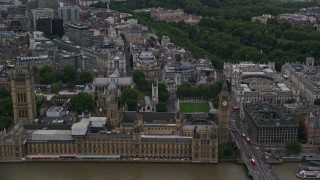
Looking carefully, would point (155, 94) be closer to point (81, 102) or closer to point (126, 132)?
point (81, 102)

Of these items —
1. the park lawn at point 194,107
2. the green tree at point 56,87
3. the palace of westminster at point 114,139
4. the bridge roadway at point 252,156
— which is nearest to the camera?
the bridge roadway at point 252,156

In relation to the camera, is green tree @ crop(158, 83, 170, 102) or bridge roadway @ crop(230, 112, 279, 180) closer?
bridge roadway @ crop(230, 112, 279, 180)

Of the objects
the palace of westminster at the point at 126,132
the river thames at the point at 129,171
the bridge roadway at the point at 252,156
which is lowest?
the river thames at the point at 129,171

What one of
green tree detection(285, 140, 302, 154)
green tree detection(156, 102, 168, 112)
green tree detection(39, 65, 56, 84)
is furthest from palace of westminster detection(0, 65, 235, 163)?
green tree detection(39, 65, 56, 84)

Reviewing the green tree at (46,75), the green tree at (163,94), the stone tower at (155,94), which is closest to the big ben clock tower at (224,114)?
the stone tower at (155,94)

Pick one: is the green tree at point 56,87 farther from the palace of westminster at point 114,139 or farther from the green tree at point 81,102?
the palace of westminster at point 114,139

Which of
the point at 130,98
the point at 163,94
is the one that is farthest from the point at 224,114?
the point at 163,94

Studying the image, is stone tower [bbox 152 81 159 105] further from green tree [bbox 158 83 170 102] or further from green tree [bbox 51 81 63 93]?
green tree [bbox 51 81 63 93]
